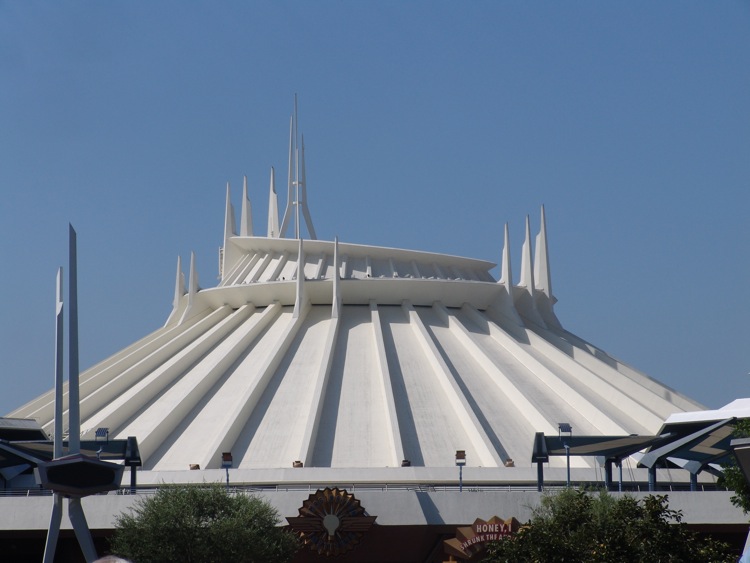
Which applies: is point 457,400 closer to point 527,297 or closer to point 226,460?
point 226,460

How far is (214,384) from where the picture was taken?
137ft

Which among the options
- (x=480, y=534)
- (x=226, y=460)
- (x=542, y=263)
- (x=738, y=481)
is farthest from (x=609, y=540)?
(x=542, y=263)

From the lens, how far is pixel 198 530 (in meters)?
29.3

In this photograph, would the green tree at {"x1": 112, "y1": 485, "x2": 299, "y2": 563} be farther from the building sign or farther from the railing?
the building sign

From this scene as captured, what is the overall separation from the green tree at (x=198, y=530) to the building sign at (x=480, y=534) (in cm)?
483

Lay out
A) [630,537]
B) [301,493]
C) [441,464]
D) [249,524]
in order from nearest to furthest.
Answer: [630,537] → [249,524] → [301,493] → [441,464]

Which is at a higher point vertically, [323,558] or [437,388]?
[437,388]

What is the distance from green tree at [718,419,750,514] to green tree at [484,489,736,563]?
162 inches

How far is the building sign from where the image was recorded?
104 ft

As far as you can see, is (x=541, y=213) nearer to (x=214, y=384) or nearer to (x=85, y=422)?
(x=214, y=384)

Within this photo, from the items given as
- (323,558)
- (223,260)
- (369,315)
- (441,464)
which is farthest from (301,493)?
(223,260)

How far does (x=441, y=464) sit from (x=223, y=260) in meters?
20.5

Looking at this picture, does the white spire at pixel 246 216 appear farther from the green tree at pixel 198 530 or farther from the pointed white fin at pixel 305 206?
the green tree at pixel 198 530

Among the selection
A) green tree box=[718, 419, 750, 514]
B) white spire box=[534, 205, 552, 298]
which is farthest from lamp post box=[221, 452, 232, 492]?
white spire box=[534, 205, 552, 298]
